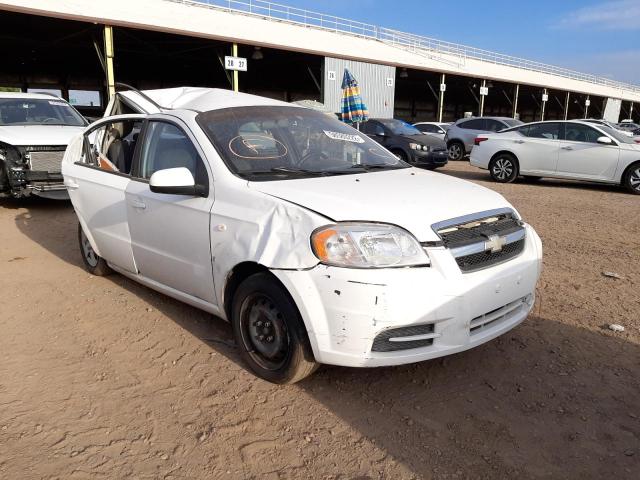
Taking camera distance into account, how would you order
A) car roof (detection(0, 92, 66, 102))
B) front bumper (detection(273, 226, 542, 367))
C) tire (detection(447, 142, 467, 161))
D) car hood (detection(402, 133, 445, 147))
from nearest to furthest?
front bumper (detection(273, 226, 542, 367)), car roof (detection(0, 92, 66, 102)), car hood (detection(402, 133, 445, 147)), tire (detection(447, 142, 467, 161))

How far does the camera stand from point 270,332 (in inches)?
121

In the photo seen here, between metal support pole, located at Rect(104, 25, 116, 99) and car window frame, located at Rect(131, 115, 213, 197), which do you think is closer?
car window frame, located at Rect(131, 115, 213, 197)

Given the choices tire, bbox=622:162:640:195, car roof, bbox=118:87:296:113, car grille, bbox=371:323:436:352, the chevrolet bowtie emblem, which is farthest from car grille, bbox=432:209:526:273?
tire, bbox=622:162:640:195

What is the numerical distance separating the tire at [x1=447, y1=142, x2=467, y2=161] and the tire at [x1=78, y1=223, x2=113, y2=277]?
1503cm

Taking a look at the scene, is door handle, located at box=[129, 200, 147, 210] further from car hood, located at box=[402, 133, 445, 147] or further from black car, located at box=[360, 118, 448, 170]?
car hood, located at box=[402, 133, 445, 147]

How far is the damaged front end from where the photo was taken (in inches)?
316

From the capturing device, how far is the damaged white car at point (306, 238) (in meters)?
2.66

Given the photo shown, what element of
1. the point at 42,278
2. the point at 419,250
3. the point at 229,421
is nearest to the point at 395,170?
the point at 419,250

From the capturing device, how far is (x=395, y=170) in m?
3.78

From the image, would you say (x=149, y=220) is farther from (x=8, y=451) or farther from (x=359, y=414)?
(x=359, y=414)

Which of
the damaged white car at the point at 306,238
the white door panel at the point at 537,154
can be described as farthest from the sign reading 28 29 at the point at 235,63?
the damaged white car at the point at 306,238

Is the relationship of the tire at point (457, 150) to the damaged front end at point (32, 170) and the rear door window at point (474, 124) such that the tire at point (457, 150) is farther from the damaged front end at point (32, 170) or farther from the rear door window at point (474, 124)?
the damaged front end at point (32, 170)

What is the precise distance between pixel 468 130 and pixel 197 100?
49.7ft

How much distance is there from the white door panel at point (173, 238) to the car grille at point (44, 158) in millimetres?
5111
